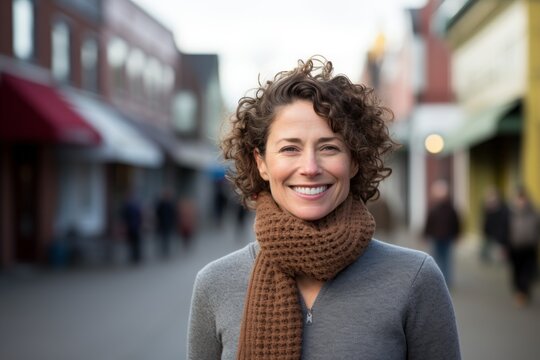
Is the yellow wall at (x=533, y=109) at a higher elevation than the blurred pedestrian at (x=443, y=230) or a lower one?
higher

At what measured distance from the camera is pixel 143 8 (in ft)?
96.4

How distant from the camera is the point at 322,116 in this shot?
2.39m

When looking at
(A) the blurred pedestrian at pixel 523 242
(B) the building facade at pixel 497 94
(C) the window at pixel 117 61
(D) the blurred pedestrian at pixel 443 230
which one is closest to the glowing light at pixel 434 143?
(B) the building facade at pixel 497 94

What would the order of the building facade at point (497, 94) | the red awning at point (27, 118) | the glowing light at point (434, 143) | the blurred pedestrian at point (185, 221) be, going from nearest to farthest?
the red awning at point (27, 118)
the building facade at point (497, 94)
the blurred pedestrian at point (185, 221)
the glowing light at point (434, 143)

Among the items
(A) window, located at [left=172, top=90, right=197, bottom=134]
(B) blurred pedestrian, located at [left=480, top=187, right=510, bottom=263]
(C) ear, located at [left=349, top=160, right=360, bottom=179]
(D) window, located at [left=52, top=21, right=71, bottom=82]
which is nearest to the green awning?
(B) blurred pedestrian, located at [left=480, top=187, right=510, bottom=263]

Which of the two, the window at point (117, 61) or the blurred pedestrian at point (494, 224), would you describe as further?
the window at point (117, 61)

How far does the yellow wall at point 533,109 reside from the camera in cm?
1608

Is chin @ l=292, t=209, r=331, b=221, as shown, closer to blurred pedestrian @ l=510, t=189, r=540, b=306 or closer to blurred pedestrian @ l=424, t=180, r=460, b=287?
blurred pedestrian @ l=510, t=189, r=540, b=306

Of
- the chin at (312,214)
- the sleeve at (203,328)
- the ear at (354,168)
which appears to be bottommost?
the sleeve at (203,328)

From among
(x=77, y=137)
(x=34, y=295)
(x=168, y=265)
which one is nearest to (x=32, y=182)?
(x=77, y=137)

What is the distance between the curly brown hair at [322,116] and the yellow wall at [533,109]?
46.7 feet

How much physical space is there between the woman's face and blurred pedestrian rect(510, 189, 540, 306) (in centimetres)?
981

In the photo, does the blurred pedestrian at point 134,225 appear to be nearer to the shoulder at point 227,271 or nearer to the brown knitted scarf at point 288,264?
the shoulder at point 227,271

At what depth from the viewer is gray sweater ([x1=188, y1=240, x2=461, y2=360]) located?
2334 millimetres
